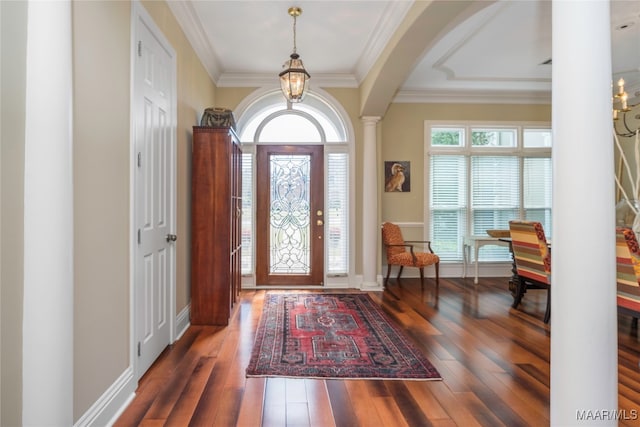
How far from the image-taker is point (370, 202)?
5.37 metres

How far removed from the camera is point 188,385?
2443 millimetres

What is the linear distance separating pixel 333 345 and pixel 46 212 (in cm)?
245

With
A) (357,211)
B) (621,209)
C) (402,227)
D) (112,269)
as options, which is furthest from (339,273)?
(621,209)

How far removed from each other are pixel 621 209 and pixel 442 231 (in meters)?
2.61

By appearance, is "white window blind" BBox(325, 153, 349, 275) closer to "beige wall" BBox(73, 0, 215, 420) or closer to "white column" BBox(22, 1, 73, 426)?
"beige wall" BBox(73, 0, 215, 420)

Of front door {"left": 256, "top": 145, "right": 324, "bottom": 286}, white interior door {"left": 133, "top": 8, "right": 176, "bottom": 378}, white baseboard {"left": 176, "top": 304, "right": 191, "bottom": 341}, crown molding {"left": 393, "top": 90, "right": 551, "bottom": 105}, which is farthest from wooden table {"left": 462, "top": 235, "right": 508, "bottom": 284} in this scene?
white interior door {"left": 133, "top": 8, "right": 176, "bottom": 378}

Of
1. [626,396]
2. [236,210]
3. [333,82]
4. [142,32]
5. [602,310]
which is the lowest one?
Result: [626,396]

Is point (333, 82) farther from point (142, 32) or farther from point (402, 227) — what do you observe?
point (142, 32)

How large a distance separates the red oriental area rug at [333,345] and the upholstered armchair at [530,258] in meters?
1.73

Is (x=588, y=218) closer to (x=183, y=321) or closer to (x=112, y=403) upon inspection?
(x=112, y=403)

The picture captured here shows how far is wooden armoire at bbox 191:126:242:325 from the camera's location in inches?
147

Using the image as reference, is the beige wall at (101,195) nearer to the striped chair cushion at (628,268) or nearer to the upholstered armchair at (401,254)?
the striped chair cushion at (628,268)

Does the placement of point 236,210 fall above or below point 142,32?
below

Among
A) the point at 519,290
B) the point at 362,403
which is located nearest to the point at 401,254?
the point at 519,290
